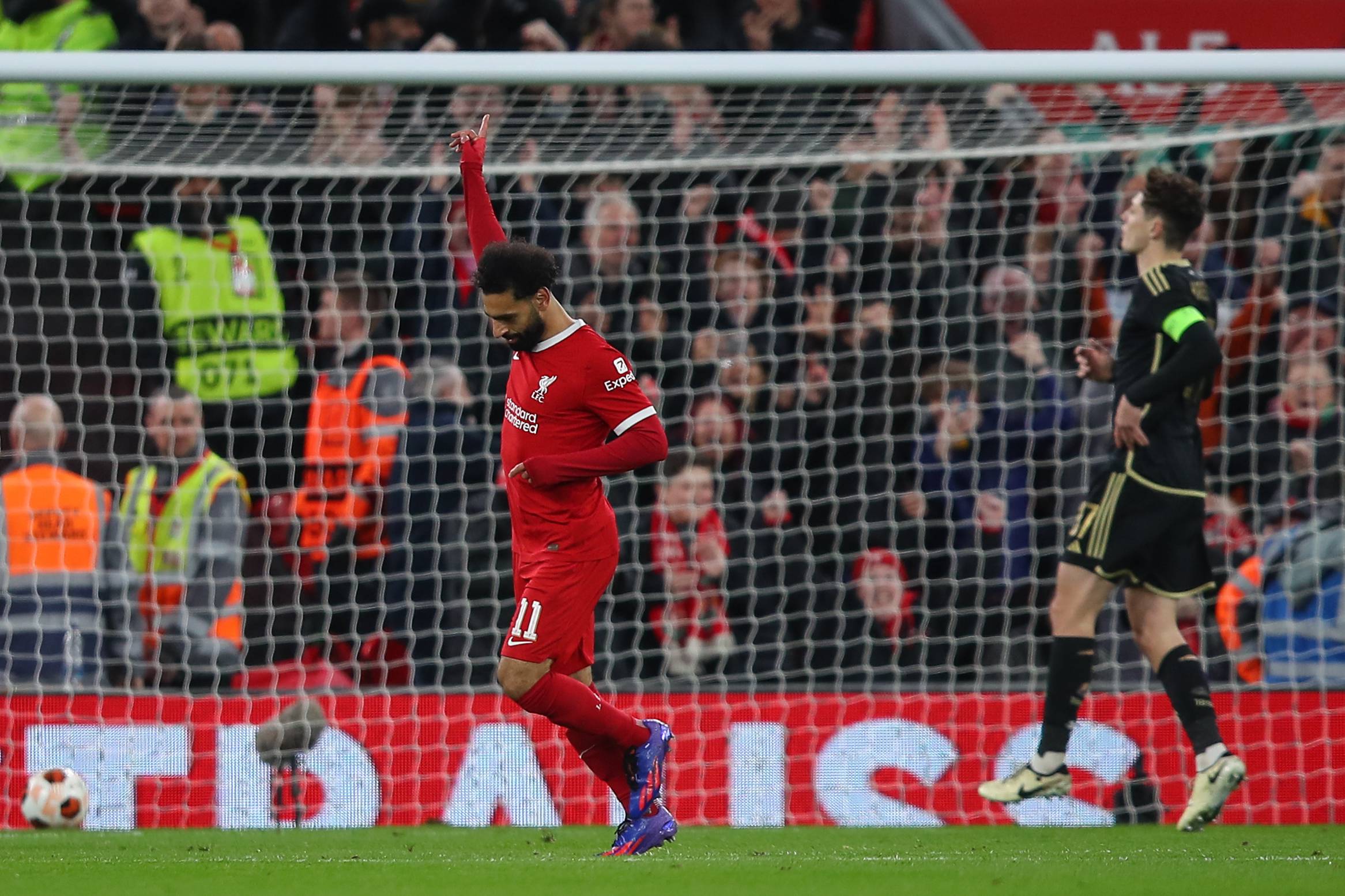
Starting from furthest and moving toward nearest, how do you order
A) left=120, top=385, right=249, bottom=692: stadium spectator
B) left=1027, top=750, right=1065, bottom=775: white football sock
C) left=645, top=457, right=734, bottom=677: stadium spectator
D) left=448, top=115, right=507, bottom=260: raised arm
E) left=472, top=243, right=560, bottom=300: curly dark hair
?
left=645, top=457, right=734, bottom=677: stadium spectator
left=120, top=385, right=249, bottom=692: stadium spectator
left=1027, top=750, right=1065, bottom=775: white football sock
left=448, top=115, right=507, bottom=260: raised arm
left=472, top=243, right=560, bottom=300: curly dark hair

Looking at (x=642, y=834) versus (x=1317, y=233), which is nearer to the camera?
(x=642, y=834)

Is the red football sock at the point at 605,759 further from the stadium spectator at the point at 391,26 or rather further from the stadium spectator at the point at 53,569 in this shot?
the stadium spectator at the point at 391,26

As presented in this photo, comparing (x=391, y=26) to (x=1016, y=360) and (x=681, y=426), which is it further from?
(x=1016, y=360)

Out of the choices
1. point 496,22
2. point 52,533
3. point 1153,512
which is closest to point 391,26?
point 496,22

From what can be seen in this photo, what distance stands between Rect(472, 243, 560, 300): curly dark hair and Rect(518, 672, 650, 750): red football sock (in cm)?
108

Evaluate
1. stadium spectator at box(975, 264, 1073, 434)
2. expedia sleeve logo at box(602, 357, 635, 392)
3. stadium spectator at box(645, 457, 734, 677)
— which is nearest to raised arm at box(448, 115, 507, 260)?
expedia sleeve logo at box(602, 357, 635, 392)

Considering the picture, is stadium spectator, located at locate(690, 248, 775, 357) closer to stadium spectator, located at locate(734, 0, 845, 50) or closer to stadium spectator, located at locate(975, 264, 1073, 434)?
stadium spectator, located at locate(975, 264, 1073, 434)

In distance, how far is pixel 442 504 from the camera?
7.59m

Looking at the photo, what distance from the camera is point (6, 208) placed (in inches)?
324

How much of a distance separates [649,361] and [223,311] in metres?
1.97

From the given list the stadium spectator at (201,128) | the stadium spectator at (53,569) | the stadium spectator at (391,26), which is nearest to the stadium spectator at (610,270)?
the stadium spectator at (391,26)

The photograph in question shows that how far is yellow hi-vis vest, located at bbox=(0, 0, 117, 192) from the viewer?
6.73 metres

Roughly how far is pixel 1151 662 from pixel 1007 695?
102 centimetres

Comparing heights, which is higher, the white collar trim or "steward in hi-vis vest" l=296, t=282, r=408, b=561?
the white collar trim
